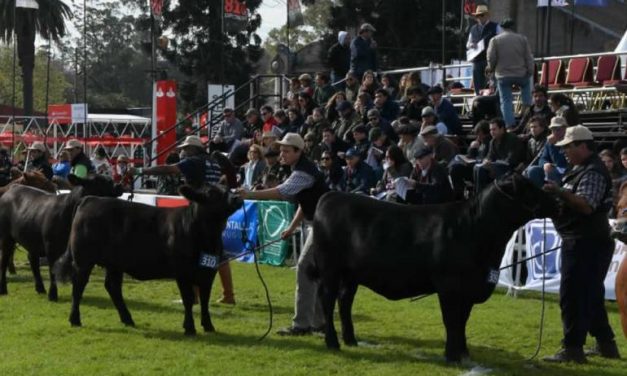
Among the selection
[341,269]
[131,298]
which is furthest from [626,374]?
[131,298]

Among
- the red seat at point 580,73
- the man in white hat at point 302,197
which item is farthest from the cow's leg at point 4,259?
the red seat at point 580,73

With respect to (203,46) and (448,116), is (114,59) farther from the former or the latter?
(448,116)

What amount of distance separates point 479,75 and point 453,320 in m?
11.8

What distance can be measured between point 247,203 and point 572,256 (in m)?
10.1

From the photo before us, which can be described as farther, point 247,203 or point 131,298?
point 247,203

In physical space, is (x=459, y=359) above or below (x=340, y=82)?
below

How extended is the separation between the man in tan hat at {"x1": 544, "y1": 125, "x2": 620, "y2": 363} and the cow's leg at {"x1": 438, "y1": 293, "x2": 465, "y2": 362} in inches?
37.8

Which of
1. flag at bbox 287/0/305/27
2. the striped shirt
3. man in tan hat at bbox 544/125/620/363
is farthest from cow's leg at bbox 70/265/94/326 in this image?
flag at bbox 287/0/305/27

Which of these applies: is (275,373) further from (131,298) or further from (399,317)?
(131,298)

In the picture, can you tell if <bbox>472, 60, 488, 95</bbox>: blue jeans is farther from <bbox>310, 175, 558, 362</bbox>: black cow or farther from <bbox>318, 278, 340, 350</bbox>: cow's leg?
<bbox>318, 278, 340, 350</bbox>: cow's leg

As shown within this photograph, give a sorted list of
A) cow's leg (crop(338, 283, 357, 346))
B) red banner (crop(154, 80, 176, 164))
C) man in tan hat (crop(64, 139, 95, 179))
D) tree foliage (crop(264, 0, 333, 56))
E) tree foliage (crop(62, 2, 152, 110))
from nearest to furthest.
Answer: cow's leg (crop(338, 283, 357, 346)) → man in tan hat (crop(64, 139, 95, 179)) → red banner (crop(154, 80, 176, 164)) → tree foliage (crop(264, 0, 333, 56)) → tree foliage (crop(62, 2, 152, 110))

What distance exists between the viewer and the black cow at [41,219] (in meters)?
13.4

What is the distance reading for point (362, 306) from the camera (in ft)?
43.7

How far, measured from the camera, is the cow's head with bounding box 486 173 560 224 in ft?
29.8
